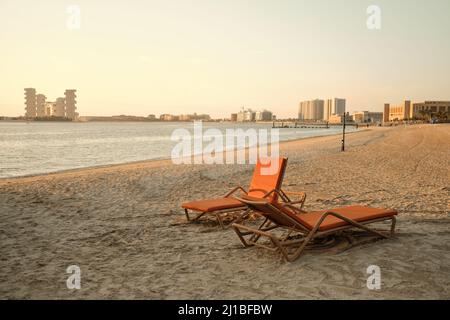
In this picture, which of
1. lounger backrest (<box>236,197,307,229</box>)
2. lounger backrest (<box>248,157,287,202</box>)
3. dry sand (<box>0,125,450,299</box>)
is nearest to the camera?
dry sand (<box>0,125,450,299</box>)

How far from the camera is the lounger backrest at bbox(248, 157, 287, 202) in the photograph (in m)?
5.66

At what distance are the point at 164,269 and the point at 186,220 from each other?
7.72ft

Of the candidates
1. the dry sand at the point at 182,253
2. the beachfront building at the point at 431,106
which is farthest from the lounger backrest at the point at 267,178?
the beachfront building at the point at 431,106

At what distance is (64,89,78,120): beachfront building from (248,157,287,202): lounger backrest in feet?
647

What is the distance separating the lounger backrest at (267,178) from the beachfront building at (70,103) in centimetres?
19713

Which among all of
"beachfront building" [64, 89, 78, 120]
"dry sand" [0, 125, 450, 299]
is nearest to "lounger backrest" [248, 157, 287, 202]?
"dry sand" [0, 125, 450, 299]

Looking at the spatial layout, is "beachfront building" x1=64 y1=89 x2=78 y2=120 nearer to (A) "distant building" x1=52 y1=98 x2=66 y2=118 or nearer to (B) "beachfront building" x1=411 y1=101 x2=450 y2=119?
(A) "distant building" x1=52 y1=98 x2=66 y2=118

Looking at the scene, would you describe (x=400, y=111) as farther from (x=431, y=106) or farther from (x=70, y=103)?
(x=70, y=103)

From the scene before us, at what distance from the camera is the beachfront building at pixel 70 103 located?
186688 millimetres

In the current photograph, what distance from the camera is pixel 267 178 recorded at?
233 inches

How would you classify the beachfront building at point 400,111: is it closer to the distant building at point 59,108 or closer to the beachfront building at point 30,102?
the distant building at point 59,108

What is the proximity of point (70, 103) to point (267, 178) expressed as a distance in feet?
651
